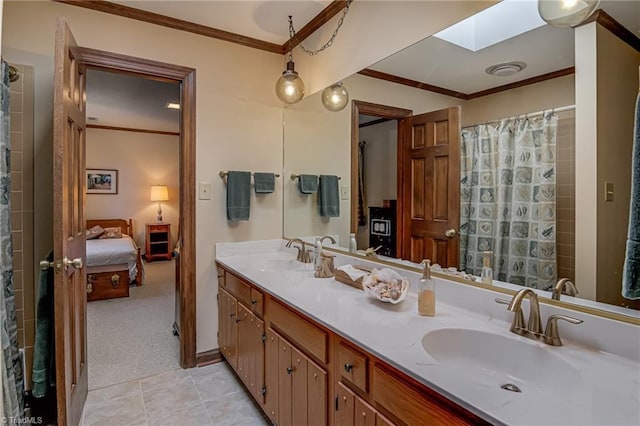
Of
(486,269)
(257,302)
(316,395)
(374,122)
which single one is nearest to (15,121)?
(257,302)

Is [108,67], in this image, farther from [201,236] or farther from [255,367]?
[255,367]

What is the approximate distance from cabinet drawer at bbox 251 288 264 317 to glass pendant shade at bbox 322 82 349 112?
134 cm

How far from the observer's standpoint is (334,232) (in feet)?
8.43

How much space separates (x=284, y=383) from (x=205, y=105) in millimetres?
1975

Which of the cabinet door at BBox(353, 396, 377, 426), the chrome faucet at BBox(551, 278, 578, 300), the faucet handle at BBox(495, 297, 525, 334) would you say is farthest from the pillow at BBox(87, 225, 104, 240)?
the chrome faucet at BBox(551, 278, 578, 300)

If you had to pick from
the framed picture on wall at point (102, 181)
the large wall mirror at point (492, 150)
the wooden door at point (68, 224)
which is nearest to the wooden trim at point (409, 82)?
the large wall mirror at point (492, 150)

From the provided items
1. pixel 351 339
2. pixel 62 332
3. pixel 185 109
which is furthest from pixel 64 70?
pixel 351 339

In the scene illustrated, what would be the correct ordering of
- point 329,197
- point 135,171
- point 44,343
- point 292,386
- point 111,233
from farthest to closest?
point 135,171 → point 111,233 → point 329,197 → point 44,343 → point 292,386

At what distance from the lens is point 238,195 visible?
268 centimetres

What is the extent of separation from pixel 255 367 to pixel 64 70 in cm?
178

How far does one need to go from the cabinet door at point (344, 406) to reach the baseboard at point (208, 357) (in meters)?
1.69

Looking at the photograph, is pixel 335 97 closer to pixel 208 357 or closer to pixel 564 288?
pixel 564 288

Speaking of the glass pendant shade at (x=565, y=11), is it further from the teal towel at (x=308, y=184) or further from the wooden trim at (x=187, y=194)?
the wooden trim at (x=187, y=194)

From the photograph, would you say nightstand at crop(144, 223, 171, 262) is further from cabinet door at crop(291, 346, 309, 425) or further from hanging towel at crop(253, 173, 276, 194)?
cabinet door at crop(291, 346, 309, 425)
